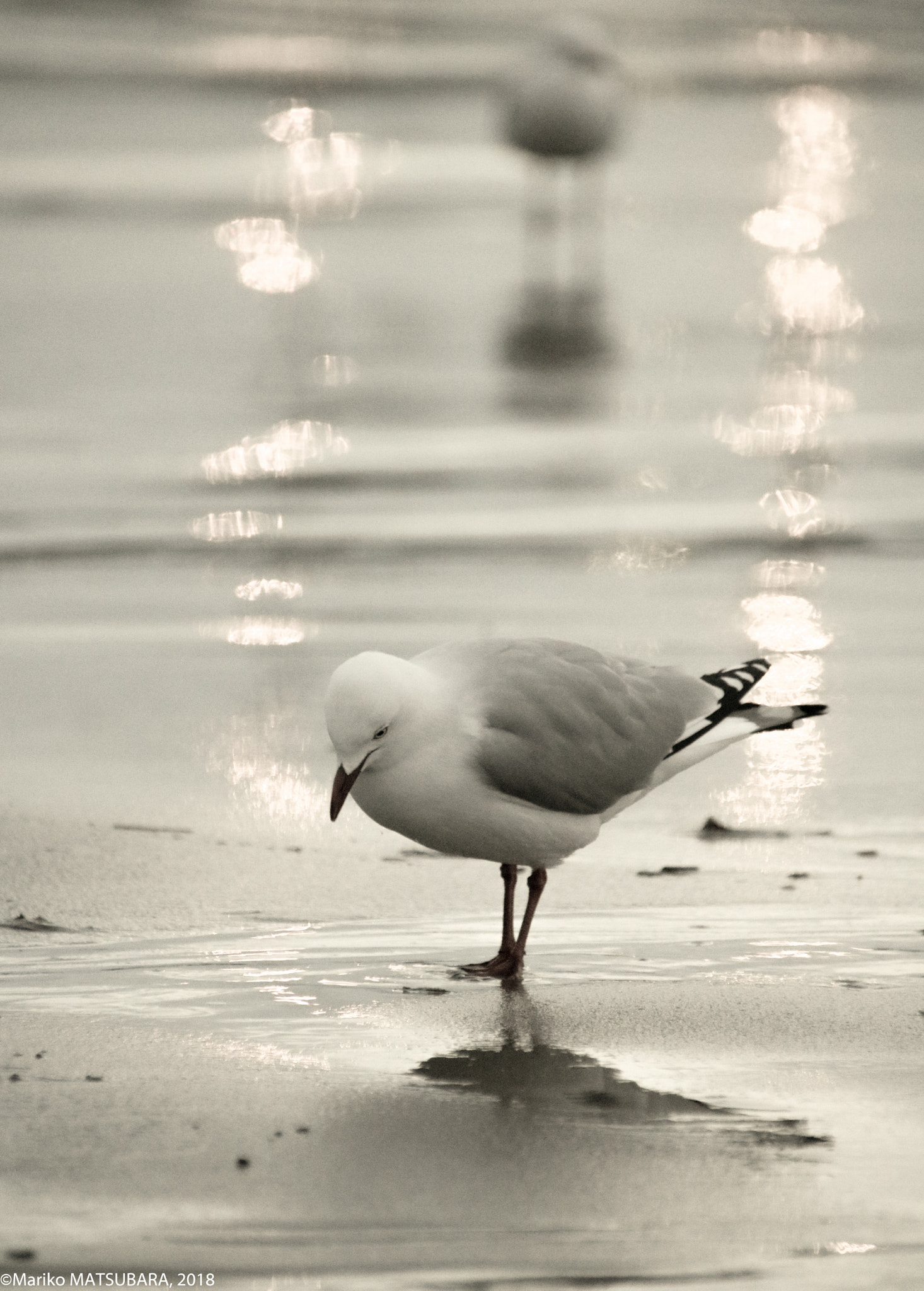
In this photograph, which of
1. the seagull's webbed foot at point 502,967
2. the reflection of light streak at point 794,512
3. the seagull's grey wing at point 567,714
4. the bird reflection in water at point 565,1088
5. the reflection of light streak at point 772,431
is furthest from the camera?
the reflection of light streak at point 772,431

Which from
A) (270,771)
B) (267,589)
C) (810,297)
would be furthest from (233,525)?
(810,297)

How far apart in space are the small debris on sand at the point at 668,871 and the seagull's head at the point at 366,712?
0.92 metres

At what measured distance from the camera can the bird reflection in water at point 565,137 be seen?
1630cm

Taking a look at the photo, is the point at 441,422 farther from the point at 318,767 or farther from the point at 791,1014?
the point at 791,1014

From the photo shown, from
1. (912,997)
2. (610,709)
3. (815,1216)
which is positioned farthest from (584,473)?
(815,1216)

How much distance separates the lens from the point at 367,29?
3072 cm

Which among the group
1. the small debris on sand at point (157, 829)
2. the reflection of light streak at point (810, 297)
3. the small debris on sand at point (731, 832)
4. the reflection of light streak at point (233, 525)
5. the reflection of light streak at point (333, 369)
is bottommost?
the small debris on sand at point (731, 832)

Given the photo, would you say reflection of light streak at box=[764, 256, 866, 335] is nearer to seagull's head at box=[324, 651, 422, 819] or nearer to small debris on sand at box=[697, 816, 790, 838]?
small debris on sand at box=[697, 816, 790, 838]

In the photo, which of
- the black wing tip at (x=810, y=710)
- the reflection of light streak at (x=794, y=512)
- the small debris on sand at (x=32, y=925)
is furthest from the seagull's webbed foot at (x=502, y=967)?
the reflection of light streak at (x=794, y=512)

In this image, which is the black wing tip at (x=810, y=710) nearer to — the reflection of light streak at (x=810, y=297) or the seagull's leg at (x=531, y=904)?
the seagull's leg at (x=531, y=904)

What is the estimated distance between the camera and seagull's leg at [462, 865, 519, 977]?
15.8ft

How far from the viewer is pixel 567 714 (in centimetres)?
519

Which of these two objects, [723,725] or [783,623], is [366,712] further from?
[783,623]

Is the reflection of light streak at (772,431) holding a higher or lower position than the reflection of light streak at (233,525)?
higher
